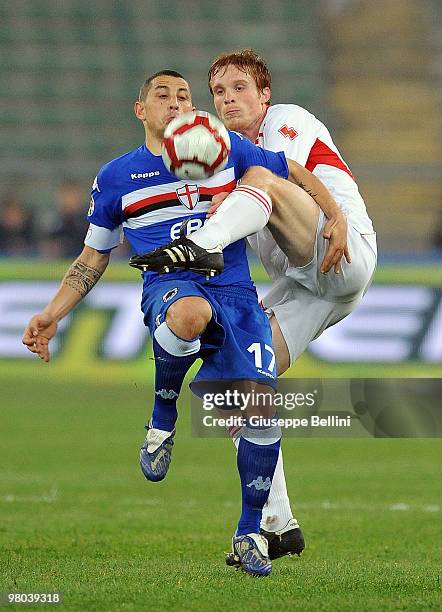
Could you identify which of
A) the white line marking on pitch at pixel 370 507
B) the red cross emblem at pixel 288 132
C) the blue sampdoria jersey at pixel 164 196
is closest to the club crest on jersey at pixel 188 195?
the blue sampdoria jersey at pixel 164 196

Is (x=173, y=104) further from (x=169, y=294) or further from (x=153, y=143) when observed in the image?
(x=169, y=294)

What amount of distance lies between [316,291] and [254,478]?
49.1 inches

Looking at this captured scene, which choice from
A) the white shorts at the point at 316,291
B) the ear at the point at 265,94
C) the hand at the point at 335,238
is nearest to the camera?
the hand at the point at 335,238

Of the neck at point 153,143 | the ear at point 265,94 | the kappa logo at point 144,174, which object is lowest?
the kappa logo at point 144,174

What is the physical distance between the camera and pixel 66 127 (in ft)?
59.2

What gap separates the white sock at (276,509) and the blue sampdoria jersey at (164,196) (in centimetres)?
107

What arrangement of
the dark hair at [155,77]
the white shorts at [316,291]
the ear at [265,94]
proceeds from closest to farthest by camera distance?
the dark hair at [155,77] → the white shorts at [316,291] → the ear at [265,94]

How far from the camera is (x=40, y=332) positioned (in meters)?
5.75

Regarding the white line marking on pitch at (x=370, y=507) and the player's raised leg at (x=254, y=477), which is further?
the white line marking on pitch at (x=370, y=507)

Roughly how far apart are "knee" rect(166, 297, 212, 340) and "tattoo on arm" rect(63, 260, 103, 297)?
0.82m

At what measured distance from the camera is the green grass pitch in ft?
15.8

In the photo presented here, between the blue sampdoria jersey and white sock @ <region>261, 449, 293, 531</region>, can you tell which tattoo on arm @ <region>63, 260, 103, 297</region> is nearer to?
the blue sampdoria jersey

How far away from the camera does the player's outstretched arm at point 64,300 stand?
5.74 metres

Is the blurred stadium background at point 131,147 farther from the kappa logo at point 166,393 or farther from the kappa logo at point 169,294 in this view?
the kappa logo at point 169,294
